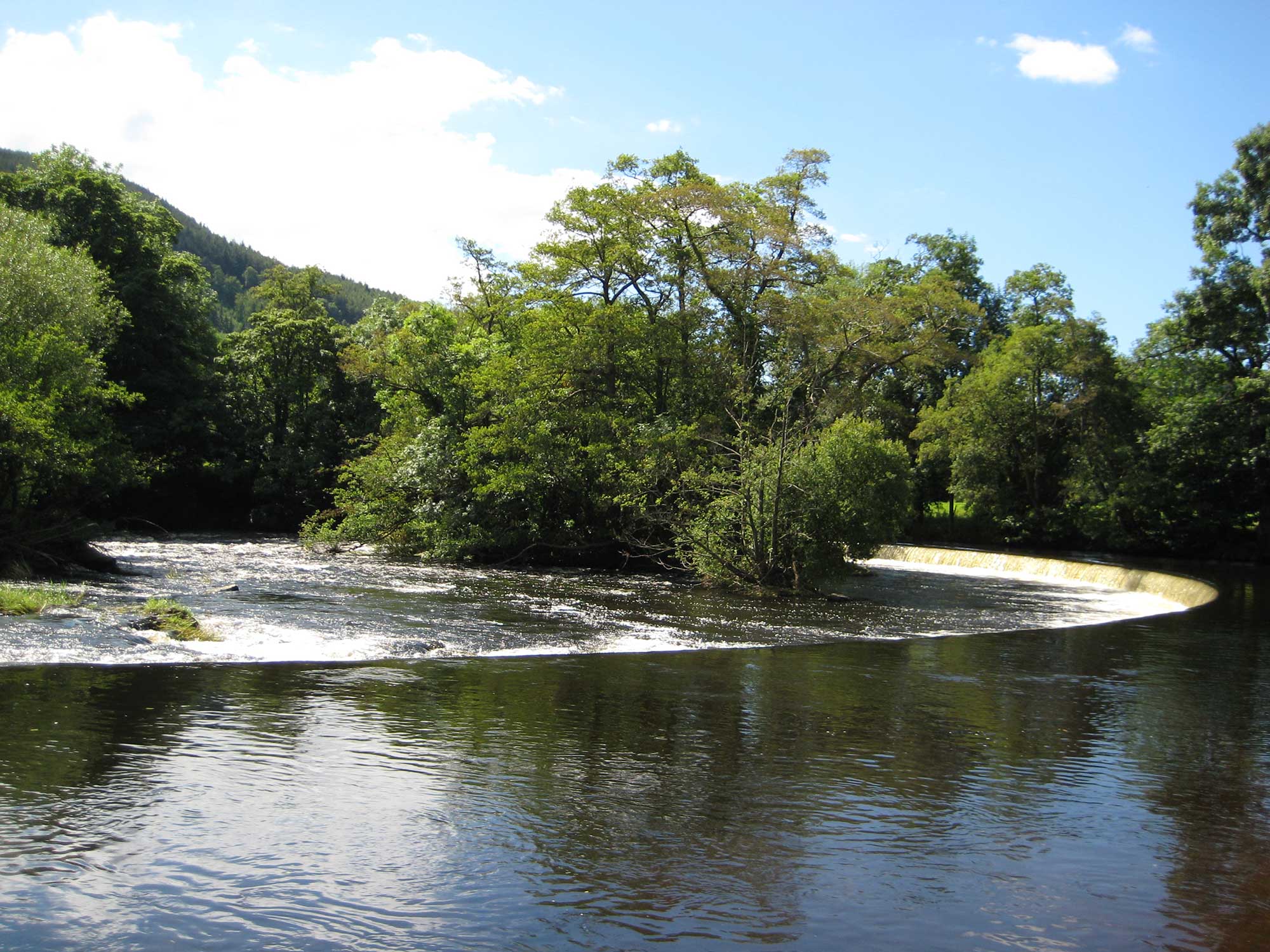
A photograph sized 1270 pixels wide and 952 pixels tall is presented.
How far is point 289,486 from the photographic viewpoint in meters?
50.9

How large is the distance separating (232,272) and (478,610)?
536 feet

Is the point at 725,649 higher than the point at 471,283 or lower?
lower

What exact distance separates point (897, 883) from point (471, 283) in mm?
47709

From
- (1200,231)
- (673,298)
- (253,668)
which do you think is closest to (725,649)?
(253,668)

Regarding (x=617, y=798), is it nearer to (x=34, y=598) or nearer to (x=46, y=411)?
(x=34, y=598)

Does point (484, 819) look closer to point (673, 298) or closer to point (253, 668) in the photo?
point (253, 668)

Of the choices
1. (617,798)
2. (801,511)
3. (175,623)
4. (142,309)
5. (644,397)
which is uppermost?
(142,309)

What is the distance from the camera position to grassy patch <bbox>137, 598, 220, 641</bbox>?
16.3 meters

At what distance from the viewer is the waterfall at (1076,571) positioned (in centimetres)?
2970

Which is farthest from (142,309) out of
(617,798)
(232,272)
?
(232,272)

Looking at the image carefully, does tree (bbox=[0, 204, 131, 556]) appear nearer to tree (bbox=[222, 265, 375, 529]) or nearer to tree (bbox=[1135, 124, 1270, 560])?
tree (bbox=[222, 265, 375, 529])

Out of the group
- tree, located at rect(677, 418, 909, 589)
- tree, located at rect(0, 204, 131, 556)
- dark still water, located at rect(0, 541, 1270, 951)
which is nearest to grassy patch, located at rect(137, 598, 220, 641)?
dark still water, located at rect(0, 541, 1270, 951)

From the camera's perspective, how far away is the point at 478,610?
21.8m

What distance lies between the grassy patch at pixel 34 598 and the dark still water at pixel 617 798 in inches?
45.0
